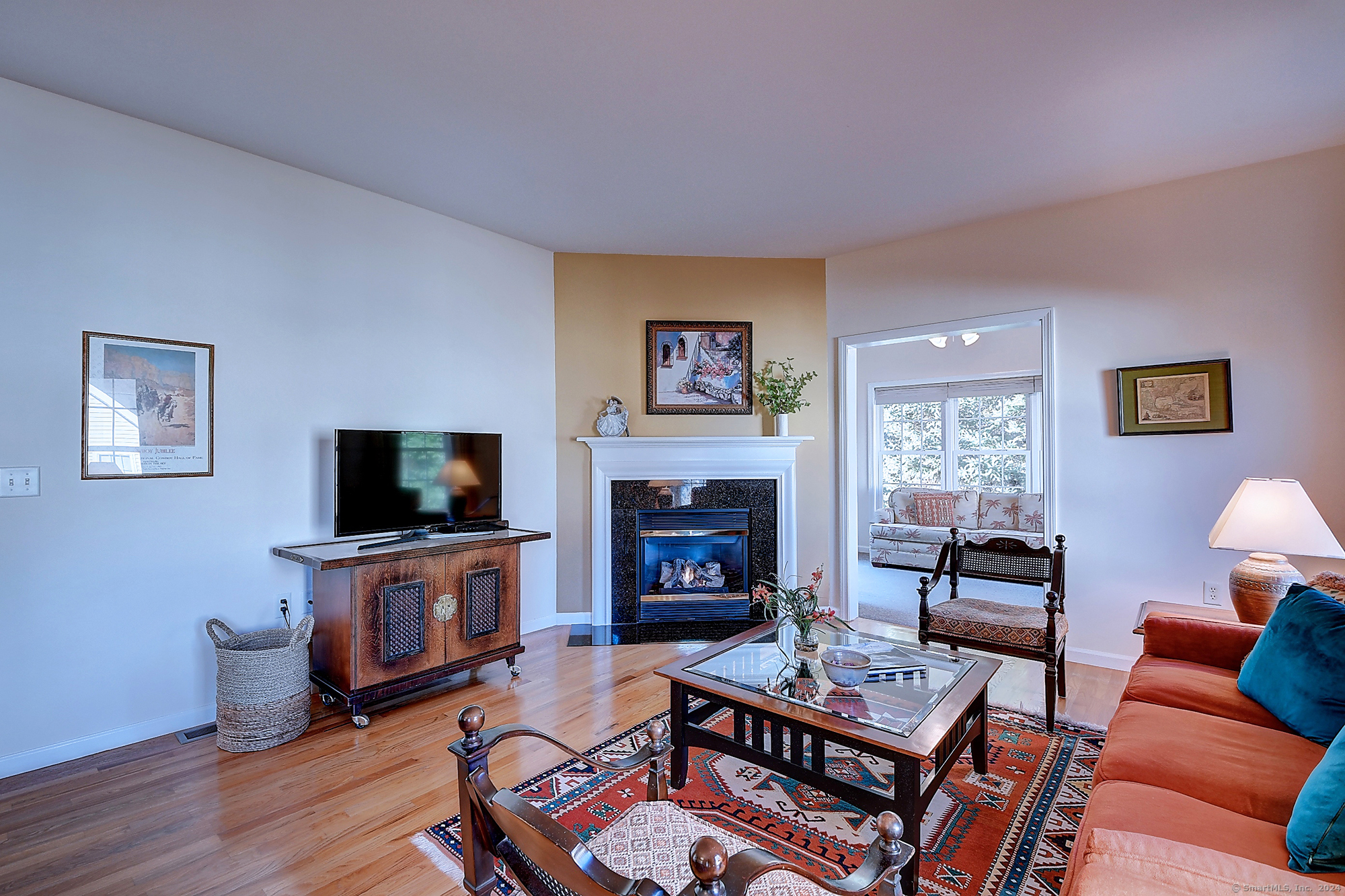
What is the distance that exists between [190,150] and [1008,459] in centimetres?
766

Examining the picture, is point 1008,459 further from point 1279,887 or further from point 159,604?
point 159,604

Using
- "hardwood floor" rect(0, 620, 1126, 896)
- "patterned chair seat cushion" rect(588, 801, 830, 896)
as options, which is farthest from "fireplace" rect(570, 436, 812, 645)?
"patterned chair seat cushion" rect(588, 801, 830, 896)

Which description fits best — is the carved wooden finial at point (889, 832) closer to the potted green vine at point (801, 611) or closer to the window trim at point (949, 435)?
the potted green vine at point (801, 611)

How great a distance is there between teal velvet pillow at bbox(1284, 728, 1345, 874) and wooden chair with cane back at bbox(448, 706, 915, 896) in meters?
0.81

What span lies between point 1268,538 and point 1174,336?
4.32ft

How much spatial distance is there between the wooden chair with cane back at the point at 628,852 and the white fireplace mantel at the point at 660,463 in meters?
2.95

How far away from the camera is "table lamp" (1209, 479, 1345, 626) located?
2.51 m

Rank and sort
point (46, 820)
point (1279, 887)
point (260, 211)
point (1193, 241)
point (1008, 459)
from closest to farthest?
point (1279, 887) → point (46, 820) → point (260, 211) → point (1193, 241) → point (1008, 459)

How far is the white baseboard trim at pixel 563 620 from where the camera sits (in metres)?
4.42

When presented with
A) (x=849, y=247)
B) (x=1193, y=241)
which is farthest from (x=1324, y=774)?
(x=849, y=247)

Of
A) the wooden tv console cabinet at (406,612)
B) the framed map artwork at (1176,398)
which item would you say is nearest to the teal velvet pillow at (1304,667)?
the framed map artwork at (1176,398)

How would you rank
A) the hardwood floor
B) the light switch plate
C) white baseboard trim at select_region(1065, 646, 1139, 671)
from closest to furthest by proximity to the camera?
the hardwood floor
the light switch plate
white baseboard trim at select_region(1065, 646, 1139, 671)

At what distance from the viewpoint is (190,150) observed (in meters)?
2.89

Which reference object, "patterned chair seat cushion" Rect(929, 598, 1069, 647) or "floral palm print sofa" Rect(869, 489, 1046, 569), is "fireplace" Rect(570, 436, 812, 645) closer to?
"patterned chair seat cushion" Rect(929, 598, 1069, 647)
